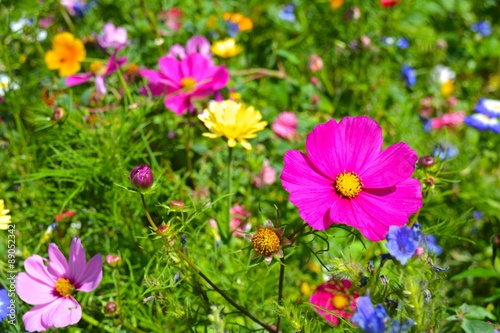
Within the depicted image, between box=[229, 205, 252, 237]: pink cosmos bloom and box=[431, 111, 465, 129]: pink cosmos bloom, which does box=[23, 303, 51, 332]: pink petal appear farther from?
box=[431, 111, 465, 129]: pink cosmos bloom

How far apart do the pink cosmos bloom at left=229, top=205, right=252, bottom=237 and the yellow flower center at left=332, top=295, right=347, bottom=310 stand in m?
0.24

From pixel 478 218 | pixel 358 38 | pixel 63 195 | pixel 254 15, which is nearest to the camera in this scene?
pixel 63 195

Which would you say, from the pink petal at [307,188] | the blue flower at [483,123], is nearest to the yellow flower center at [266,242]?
the pink petal at [307,188]

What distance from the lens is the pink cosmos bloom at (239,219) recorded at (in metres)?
1.10

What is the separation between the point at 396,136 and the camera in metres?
1.41

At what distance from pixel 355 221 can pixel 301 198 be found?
0.07 m

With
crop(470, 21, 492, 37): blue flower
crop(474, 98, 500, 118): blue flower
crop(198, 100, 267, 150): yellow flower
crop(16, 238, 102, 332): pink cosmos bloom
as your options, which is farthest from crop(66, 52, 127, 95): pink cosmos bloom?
crop(470, 21, 492, 37): blue flower

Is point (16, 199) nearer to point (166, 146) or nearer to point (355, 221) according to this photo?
point (166, 146)

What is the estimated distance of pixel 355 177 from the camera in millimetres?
728

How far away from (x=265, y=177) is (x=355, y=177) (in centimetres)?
51

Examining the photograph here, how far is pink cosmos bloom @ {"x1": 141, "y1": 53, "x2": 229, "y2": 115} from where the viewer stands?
41.0 inches

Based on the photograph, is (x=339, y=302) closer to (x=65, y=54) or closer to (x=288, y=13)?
(x=65, y=54)

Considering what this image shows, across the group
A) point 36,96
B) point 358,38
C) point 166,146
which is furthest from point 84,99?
point 358,38

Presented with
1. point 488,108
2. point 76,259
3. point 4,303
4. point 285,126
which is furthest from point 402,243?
point 488,108
